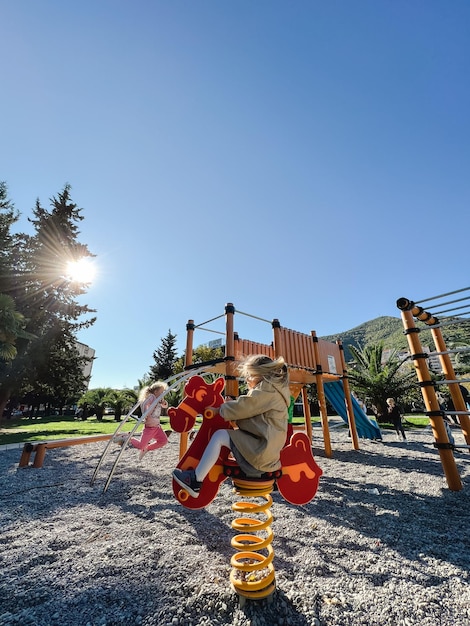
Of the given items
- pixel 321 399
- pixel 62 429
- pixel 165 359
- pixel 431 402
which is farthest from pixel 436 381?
pixel 165 359

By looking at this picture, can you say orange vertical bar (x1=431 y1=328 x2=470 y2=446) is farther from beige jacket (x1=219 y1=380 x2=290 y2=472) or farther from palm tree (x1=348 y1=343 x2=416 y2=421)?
palm tree (x1=348 y1=343 x2=416 y2=421)

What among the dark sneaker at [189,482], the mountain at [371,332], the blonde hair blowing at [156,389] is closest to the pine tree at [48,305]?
the blonde hair blowing at [156,389]

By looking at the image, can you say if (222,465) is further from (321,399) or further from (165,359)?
(165,359)

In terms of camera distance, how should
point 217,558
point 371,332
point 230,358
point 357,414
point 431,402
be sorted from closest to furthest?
point 217,558 < point 431,402 < point 230,358 < point 357,414 < point 371,332

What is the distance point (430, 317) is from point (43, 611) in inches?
240

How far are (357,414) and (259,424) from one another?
876 cm

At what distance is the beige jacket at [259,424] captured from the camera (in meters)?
1.86

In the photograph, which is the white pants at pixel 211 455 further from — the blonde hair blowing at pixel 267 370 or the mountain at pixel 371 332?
the mountain at pixel 371 332

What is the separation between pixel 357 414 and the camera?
9.36 m

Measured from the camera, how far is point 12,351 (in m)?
9.93

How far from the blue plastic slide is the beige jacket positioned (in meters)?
8.59

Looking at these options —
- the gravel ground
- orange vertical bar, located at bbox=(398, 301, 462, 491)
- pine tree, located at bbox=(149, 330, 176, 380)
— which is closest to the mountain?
pine tree, located at bbox=(149, 330, 176, 380)

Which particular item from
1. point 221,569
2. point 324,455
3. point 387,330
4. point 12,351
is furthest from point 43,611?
point 387,330

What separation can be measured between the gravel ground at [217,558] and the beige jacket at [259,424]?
838 millimetres
